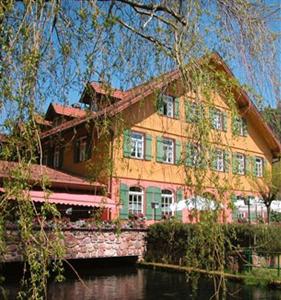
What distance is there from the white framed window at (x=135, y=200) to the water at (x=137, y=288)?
12.1 ft

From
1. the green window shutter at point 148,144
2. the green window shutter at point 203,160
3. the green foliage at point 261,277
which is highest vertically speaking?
the green window shutter at point 148,144

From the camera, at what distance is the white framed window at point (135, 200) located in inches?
737

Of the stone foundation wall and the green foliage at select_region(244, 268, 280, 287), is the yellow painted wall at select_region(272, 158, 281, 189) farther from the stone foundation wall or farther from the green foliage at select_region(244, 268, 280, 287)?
the green foliage at select_region(244, 268, 280, 287)

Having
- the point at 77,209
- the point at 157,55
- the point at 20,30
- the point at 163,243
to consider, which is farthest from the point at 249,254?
the point at 20,30

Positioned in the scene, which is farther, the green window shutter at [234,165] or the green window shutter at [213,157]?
the green window shutter at [234,165]

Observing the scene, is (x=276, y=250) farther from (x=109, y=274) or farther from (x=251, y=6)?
(x=251, y=6)

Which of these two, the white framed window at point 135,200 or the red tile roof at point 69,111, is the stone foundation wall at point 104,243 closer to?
the white framed window at point 135,200

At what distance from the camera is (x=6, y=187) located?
2303mm

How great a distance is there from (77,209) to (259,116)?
15.5 metres

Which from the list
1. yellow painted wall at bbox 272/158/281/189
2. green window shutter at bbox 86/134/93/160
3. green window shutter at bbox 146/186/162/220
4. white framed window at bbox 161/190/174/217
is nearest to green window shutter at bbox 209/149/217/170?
green window shutter at bbox 86/134/93/160

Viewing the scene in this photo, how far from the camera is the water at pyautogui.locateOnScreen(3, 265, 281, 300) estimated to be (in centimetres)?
1123

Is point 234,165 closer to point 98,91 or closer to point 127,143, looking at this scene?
point 127,143

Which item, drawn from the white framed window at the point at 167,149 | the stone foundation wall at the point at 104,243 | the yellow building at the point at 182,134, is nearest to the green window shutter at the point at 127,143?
the yellow building at the point at 182,134

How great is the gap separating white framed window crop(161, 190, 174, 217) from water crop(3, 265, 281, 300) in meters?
4.63
